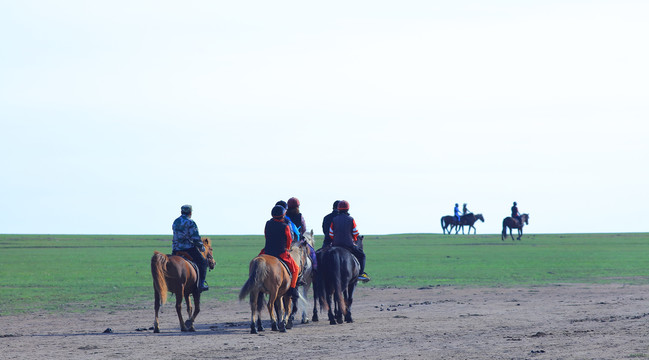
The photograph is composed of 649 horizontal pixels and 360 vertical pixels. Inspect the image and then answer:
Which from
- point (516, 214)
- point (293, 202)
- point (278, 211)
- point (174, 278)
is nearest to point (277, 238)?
point (278, 211)

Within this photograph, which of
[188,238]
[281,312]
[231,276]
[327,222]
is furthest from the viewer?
[231,276]

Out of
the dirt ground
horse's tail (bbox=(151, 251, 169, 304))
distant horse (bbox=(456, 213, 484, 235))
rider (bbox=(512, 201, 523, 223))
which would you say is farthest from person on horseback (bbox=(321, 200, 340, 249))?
distant horse (bbox=(456, 213, 484, 235))

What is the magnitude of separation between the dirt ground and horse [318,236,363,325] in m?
0.35

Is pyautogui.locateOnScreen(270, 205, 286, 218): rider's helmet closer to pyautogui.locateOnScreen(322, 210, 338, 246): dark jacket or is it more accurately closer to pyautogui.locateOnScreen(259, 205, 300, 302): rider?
pyautogui.locateOnScreen(259, 205, 300, 302): rider

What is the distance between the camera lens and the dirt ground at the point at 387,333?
12.4 meters

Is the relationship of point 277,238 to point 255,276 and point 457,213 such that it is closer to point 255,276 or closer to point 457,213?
point 255,276

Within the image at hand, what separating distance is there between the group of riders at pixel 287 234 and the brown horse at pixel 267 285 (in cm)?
29

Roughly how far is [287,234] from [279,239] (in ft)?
0.55

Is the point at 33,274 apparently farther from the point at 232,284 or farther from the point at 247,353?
the point at 247,353

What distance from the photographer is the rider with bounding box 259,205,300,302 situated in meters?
15.3

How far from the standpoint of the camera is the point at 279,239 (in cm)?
1534

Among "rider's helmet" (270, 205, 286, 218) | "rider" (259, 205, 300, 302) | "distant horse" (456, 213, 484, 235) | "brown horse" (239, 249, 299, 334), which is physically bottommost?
"brown horse" (239, 249, 299, 334)

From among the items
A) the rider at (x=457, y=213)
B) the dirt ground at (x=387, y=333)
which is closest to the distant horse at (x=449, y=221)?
the rider at (x=457, y=213)

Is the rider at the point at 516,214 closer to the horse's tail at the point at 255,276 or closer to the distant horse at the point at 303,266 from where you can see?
the distant horse at the point at 303,266
